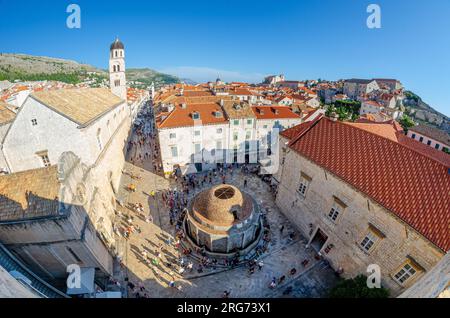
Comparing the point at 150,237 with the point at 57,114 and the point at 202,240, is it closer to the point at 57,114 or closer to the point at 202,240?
the point at 202,240

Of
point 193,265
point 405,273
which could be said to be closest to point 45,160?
point 193,265

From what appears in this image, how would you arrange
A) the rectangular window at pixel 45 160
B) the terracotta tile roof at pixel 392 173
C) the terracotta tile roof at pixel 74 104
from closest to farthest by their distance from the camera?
the terracotta tile roof at pixel 392 173 → the terracotta tile roof at pixel 74 104 → the rectangular window at pixel 45 160

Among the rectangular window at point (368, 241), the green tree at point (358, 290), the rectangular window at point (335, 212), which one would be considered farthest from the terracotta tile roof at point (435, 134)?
the green tree at point (358, 290)

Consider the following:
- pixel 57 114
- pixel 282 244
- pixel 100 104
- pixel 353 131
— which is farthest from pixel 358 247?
pixel 100 104

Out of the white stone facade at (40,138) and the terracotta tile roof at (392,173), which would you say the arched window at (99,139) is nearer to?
the white stone facade at (40,138)

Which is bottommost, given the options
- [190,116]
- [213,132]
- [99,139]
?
[213,132]

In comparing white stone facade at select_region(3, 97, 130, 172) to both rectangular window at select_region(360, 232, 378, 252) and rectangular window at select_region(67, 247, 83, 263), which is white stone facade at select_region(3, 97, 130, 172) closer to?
rectangular window at select_region(67, 247, 83, 263)

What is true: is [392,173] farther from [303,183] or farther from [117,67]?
[117,67]
